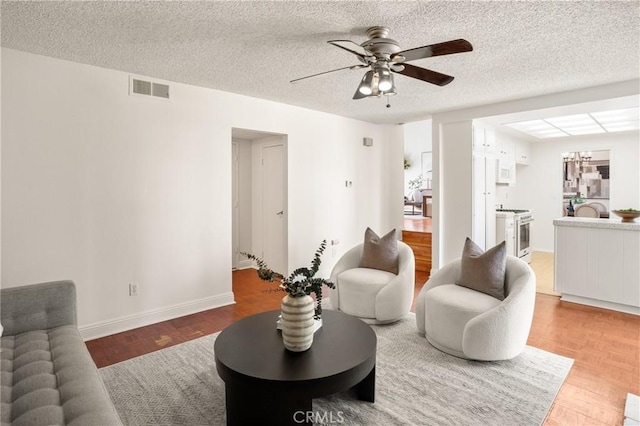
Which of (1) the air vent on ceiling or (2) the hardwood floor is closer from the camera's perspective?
(2) the hardwood floor

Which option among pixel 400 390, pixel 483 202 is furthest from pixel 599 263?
pixel 400 390

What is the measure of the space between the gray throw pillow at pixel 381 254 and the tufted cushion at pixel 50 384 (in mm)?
2637

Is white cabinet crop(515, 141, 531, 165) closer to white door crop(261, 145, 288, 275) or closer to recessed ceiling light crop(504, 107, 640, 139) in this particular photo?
recessed ceiling light crop(504, 107, 640, 139)

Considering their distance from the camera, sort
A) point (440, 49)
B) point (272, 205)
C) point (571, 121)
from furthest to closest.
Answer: point (272, 205) < point (571, 121) < point (440, 49)

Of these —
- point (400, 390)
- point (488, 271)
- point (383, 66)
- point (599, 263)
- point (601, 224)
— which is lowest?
point (400, 390)

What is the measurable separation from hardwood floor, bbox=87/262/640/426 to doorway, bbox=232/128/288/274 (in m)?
1.32

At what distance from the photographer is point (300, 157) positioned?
4988mm

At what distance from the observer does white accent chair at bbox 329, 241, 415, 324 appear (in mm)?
3395

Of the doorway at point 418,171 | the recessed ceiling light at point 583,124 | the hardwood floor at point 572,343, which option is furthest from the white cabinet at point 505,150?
the doorway at point 418,171

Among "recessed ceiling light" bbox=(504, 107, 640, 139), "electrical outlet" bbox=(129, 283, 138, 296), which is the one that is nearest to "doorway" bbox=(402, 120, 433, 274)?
"recessed ceiling light" bbox=(504, 107, 640, 139)

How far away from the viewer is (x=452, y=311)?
9.12ft

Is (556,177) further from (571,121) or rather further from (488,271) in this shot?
(488,271)

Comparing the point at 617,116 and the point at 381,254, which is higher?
the point at 617,116

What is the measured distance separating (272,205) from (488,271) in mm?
3574
